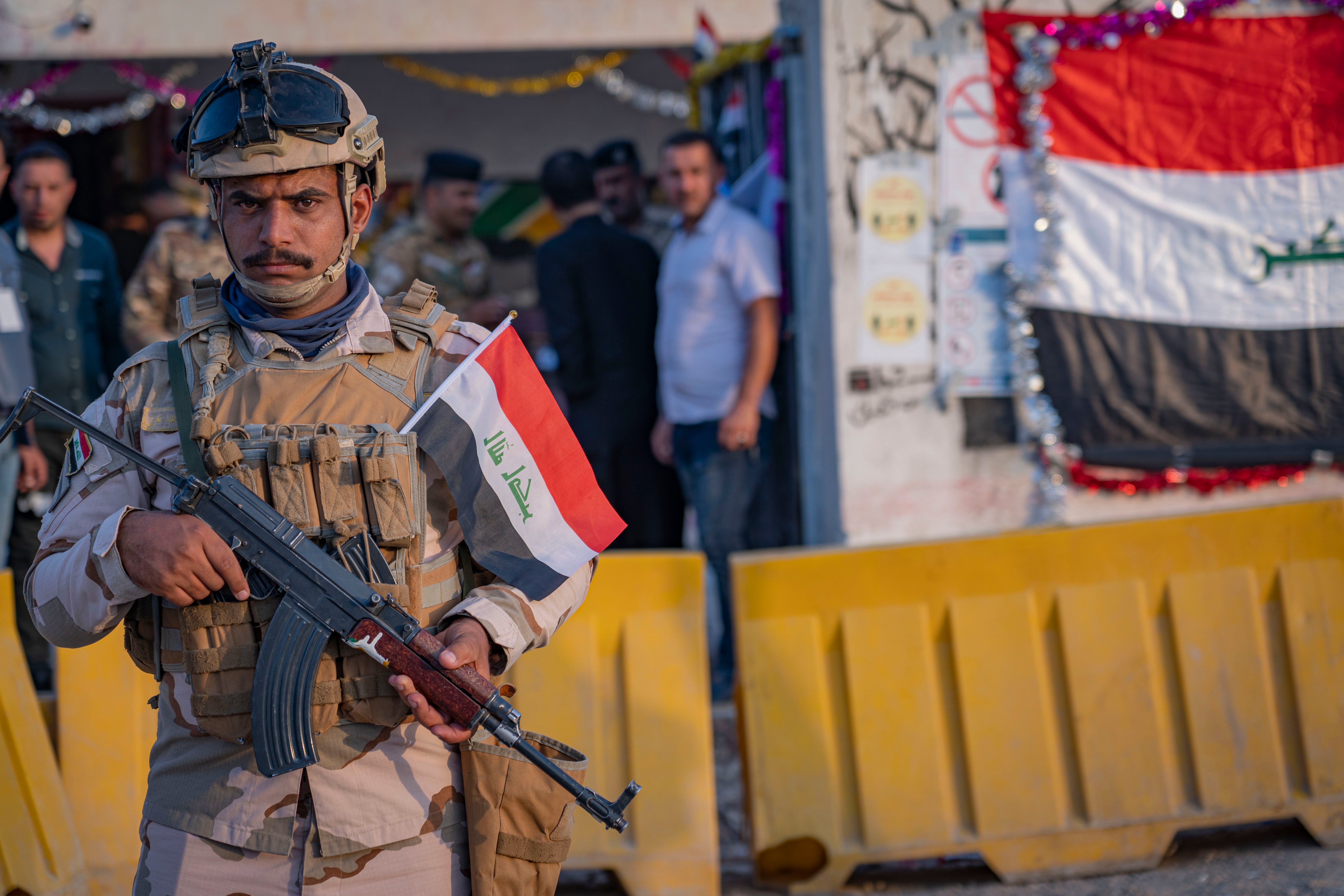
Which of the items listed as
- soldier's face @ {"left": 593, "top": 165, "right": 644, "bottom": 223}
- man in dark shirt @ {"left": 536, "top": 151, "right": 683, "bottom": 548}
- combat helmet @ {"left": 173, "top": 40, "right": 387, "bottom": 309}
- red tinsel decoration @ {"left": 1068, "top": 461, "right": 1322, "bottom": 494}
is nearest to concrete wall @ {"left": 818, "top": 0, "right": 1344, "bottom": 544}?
red tinsel decoration @ {"left": 1068, "top": 461, "right": 1322, "bottom": 494}

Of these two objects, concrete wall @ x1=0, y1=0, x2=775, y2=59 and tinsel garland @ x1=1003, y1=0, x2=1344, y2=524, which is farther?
concrete wall @ x1=0, y1=0, x2=775, y2=59

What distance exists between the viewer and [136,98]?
1014 cm

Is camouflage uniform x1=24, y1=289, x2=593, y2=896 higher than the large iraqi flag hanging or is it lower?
lower

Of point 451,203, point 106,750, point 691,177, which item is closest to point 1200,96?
point 691,177

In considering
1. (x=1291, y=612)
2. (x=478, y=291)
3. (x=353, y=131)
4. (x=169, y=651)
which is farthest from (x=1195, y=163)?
(x=169, y=651)

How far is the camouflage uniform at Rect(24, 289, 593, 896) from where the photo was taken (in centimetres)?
174

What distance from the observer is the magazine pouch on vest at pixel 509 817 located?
1.81 m

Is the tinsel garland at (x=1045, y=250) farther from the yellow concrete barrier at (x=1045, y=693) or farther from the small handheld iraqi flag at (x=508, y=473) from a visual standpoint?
the small handheld iraqi flag at (x=508, y=473)

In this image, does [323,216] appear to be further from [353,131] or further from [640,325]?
[640,325]

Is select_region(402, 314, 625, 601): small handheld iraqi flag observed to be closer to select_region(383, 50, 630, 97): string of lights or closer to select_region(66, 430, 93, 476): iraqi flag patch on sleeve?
select_region(66, 430, 93, 476): iraqi flag patch on sleeve

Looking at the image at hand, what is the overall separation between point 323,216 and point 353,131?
0.50ft

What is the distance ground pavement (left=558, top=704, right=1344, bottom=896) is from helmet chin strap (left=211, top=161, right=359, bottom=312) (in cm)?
245

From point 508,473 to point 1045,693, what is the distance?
237cm

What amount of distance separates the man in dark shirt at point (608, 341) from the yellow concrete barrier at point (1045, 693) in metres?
1.86
